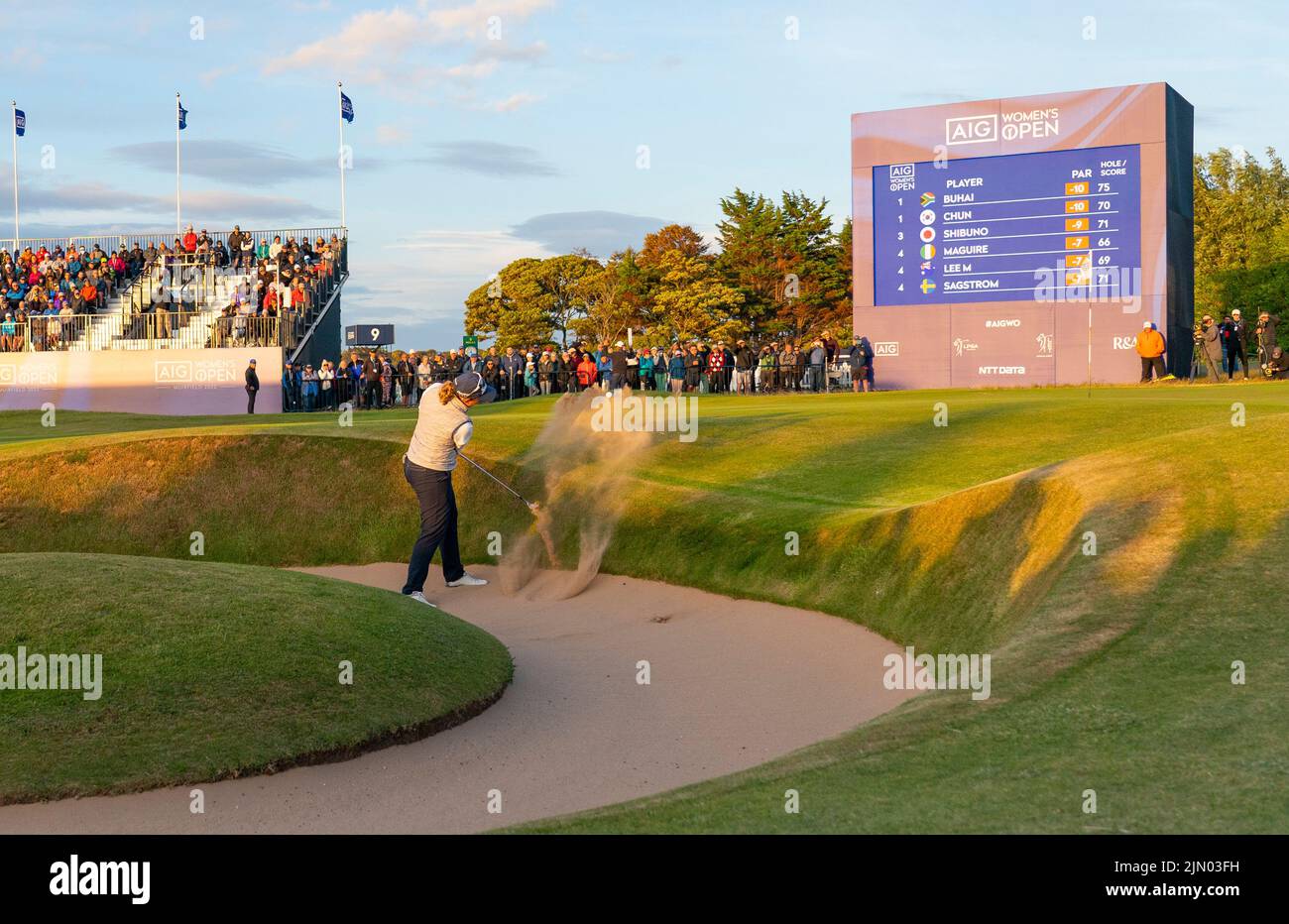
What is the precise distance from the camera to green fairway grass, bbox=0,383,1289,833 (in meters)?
6.72

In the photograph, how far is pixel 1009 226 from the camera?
1657 inches

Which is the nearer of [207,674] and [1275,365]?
[207,674]

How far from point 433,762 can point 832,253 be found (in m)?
78.2

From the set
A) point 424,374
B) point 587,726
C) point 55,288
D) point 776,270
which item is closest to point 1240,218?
point 776,270

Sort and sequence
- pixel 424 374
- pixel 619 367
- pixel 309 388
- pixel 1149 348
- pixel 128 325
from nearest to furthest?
pixel 1149 348 → pixel 619 367 → pixel 309 388 → pixel 424 374 → pixel 128 325

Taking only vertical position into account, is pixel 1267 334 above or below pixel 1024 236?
below

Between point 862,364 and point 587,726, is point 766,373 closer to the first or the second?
point 862,364

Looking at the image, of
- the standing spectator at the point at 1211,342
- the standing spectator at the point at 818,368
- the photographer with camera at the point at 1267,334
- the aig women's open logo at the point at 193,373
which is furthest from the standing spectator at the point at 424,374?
the photographer with camera at the point at 1267,334

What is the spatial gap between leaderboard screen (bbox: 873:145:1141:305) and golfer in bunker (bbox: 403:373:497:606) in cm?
3067

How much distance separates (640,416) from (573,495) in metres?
3.45

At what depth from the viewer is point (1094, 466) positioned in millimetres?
14109

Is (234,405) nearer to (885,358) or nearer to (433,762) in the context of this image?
(885,358)

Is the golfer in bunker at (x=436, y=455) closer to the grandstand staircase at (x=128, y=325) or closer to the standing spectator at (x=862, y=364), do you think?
the standing spectator at (x=862, y=364)

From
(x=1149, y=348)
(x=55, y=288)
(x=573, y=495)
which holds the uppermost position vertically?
(x=55, y=288)
